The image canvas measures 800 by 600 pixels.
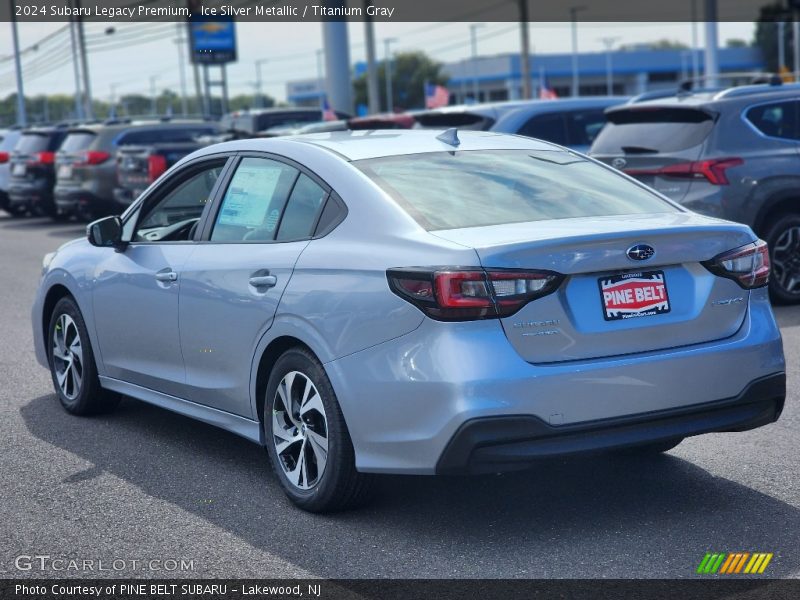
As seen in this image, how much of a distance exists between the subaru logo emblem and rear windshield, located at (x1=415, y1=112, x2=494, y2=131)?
30.1ft

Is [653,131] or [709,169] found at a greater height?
[653,131]

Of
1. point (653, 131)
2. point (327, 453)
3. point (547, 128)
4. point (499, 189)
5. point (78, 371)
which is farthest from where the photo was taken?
point (547, 128)

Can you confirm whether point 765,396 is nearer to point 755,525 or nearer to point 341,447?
point 755,525

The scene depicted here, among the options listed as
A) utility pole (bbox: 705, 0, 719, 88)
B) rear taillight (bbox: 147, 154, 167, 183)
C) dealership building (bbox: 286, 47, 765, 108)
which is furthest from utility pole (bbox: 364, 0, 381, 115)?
dealership building (bbox: 286, 47, 765, 108)

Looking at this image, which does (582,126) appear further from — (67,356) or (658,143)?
(67,356)

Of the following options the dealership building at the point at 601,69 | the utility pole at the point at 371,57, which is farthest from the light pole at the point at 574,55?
the utility pole at the point at 371,57

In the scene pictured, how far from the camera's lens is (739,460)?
5.86 meters

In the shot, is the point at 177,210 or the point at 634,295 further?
the point at 177,210

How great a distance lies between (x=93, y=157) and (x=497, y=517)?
1837cm

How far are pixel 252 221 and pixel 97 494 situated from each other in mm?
1401

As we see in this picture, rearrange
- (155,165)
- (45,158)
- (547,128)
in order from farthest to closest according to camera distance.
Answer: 1. (45,158)
2. (155,165)
3. (547,128)

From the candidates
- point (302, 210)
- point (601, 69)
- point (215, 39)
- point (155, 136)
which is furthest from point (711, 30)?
point (601, 69)

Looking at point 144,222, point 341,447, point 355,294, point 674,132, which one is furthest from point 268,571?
point 674,132

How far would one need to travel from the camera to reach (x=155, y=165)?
20.0m
